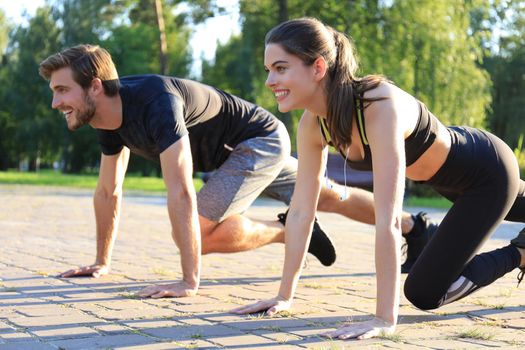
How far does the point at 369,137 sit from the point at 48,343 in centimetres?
167

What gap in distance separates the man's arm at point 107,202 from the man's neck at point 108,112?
0.60 metres

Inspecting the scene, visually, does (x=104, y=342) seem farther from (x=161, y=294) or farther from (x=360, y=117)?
(x=360, y=117)

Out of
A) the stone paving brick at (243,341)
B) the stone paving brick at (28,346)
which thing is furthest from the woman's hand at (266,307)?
the stone paving brick at (28,346)

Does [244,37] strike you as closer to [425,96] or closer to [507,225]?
[425,96]

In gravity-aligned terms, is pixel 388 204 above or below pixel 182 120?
below

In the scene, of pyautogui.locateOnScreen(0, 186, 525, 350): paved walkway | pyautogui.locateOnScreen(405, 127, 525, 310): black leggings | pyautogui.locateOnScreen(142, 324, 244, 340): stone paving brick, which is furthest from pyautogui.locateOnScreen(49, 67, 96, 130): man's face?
pyautogui.locateOnScreen(405, 127, 525, 310): black leggings

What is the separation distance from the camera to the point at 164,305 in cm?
450

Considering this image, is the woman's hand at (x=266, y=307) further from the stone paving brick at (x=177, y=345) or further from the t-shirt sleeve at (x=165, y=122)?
the t-shirt sleeve at (x=165, y=122)

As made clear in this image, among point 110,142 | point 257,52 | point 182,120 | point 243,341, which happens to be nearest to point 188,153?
point 182,120

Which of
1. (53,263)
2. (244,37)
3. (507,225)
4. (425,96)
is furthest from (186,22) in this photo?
(53,263)

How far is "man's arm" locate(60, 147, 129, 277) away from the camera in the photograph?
5.77 meters

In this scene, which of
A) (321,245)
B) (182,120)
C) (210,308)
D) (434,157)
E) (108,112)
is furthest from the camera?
(321,245)

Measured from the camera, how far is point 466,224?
4203 millimetres

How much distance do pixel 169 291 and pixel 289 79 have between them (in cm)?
160
